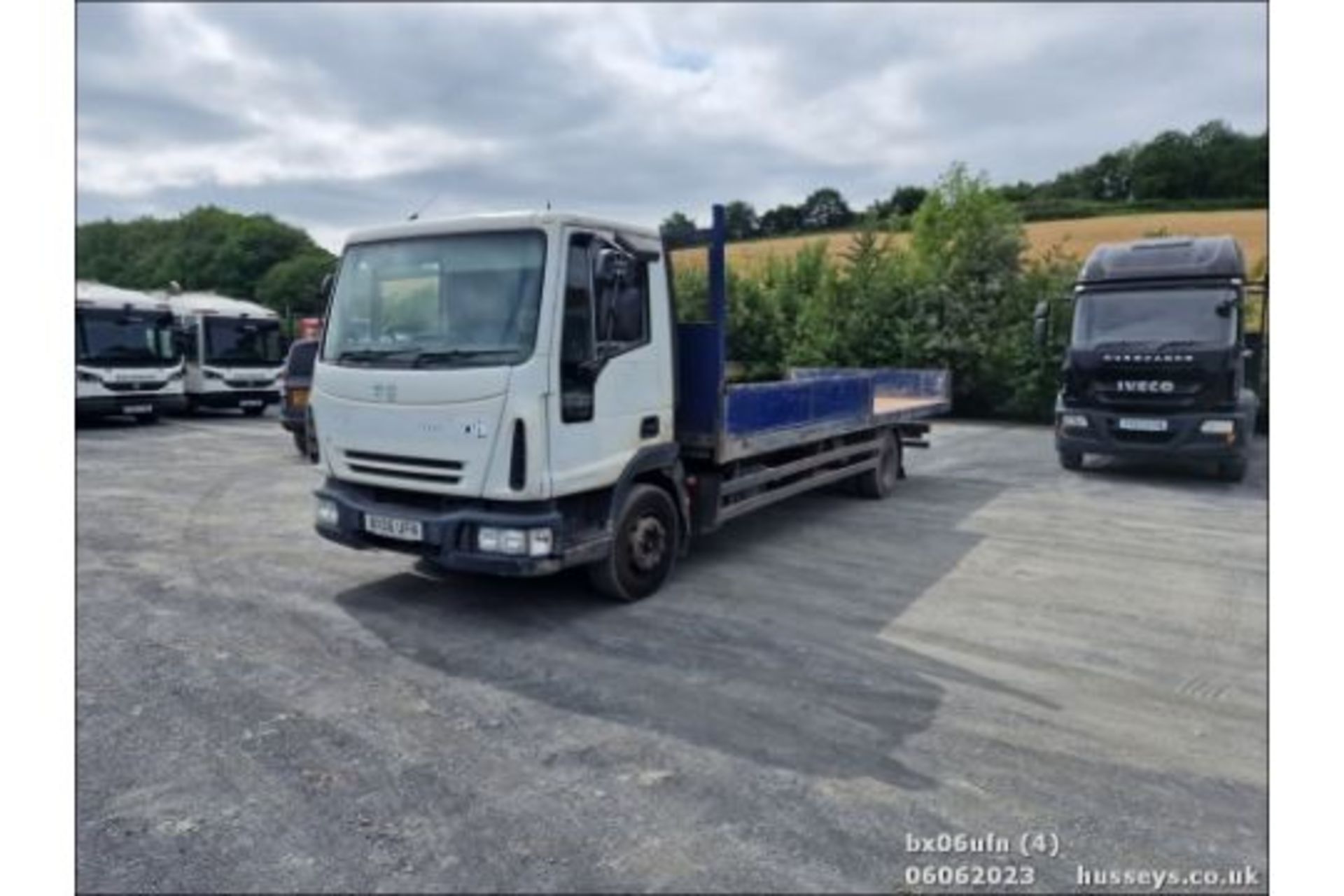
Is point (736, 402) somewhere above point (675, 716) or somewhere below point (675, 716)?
above

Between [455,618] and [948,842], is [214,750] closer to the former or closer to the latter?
[455,618]

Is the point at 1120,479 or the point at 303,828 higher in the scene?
the point at 1120,479

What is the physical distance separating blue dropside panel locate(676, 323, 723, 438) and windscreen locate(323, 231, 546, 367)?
141 centimetres

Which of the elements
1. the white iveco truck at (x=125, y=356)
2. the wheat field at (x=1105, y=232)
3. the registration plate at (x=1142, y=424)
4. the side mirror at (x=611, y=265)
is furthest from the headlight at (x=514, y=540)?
the wheat field at (x=1105, y=232)

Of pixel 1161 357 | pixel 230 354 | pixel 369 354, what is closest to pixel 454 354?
pixel 369 354

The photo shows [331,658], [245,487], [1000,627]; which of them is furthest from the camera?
[245,487]

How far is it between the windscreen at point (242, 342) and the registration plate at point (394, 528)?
52.7ft

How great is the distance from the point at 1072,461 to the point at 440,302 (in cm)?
946

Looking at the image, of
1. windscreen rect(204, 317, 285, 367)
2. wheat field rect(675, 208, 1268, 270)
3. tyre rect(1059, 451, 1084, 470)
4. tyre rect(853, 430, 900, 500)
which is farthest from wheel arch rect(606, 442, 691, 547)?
wheat field rect(675, 208, 1268, 270)

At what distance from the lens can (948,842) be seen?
286 cm

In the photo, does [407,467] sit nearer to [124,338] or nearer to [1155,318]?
[1155,318]

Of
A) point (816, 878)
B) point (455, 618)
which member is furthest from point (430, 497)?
point (816, 878)

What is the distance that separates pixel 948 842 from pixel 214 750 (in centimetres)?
295

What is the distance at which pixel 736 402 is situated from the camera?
20.0 ft
